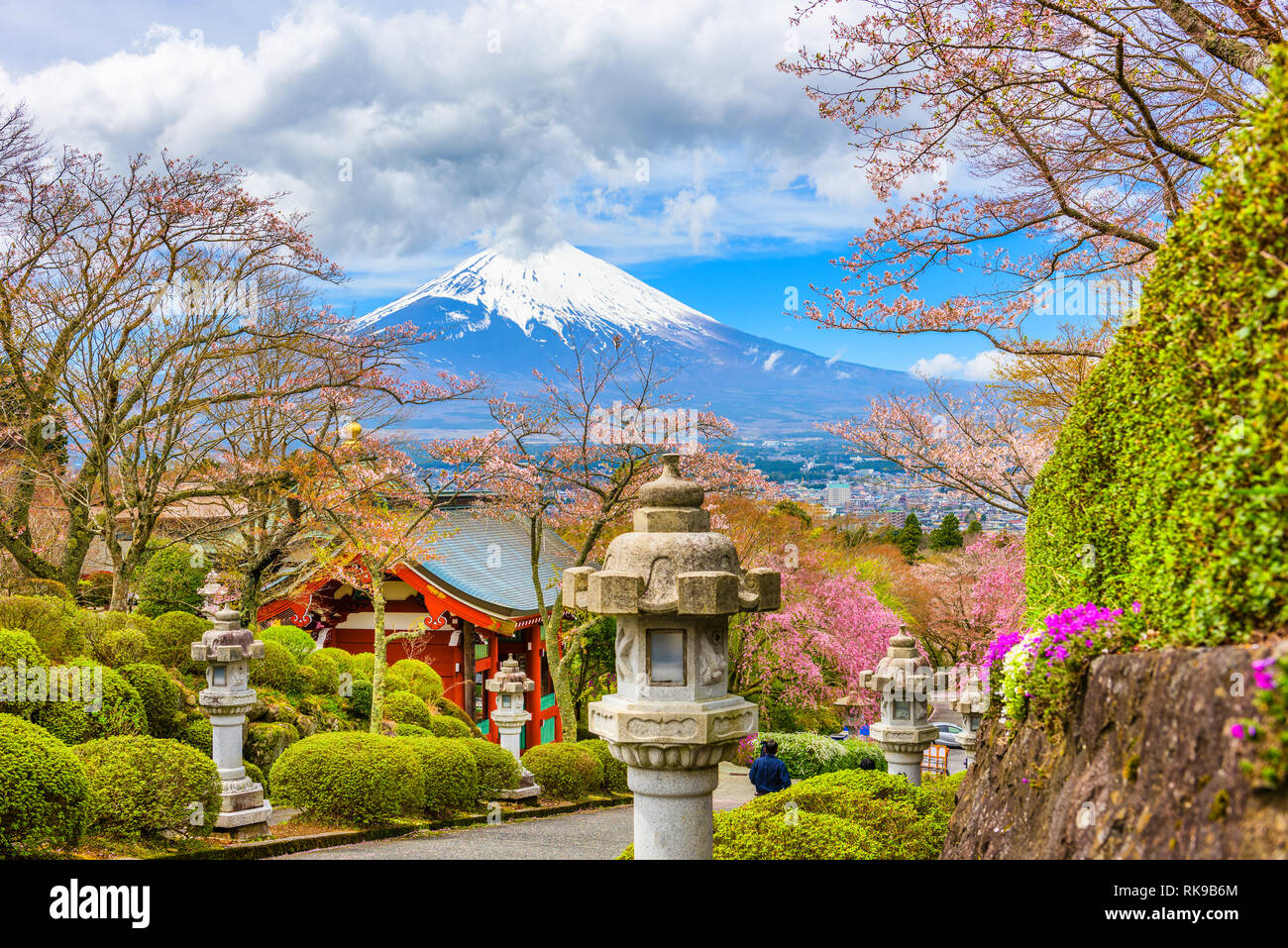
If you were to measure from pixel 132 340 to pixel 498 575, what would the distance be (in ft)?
31.0

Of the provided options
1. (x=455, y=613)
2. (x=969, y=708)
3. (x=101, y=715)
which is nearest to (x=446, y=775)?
(x=101, y=715)

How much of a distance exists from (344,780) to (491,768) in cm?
277

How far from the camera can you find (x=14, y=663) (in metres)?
7.66

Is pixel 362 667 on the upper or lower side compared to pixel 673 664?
lower

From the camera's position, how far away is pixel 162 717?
32.6 feet

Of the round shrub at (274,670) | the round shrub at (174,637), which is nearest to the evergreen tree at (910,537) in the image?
the round shrub at (274,670)

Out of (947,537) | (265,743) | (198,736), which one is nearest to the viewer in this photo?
(198,736)

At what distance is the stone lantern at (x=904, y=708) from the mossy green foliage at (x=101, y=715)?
8051 mm

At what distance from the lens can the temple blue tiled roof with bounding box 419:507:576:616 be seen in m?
17.7

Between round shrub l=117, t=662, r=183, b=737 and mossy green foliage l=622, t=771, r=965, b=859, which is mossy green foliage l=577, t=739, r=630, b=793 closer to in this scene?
round shrub l=117, t=662, r=183, b=737

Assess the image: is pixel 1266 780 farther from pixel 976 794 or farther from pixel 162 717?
pixel 162 717

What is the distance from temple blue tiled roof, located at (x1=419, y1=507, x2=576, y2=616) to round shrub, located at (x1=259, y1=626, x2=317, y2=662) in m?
2.59

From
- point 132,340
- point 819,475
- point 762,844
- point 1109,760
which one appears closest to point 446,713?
point 132,340

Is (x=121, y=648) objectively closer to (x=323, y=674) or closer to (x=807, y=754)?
(x=323, y=674)
